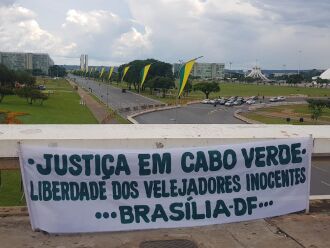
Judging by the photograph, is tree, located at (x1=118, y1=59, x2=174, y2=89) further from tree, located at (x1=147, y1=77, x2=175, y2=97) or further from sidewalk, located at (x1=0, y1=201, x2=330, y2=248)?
sidewalk, located at (x1=0, y1=201, x2=330, y2=248)

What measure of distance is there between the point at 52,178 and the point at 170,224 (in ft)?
6.16

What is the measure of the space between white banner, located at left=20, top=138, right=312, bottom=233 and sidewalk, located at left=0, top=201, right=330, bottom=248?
175 mm

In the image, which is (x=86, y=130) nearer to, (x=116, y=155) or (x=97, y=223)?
(x=116, y=155)

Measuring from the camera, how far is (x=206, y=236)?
6.50 m

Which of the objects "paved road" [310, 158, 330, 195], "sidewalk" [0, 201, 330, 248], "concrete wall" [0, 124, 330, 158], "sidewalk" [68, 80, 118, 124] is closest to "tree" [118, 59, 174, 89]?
"sidewalk" [68, 80, 118, 124]

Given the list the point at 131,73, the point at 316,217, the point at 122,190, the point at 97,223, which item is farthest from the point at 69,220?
the point at 131,73

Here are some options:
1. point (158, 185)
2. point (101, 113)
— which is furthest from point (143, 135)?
point (101, 113)

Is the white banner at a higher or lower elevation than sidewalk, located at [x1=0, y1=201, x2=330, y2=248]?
higher

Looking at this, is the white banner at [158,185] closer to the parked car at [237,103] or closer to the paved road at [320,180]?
the paved road at [320,180]

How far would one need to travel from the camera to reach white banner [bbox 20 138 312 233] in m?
6.64

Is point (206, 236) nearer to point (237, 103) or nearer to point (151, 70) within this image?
point (237, 103)

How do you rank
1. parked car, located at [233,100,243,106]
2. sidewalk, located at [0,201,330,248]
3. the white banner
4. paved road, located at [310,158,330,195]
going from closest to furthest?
sidewalk, located at [0,201,330,248], the white banner, paved road, located at [310,158,330,195], parked car, located at [233,100,243,106]

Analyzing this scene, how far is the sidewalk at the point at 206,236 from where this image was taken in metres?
6.13

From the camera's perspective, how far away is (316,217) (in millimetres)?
7395
